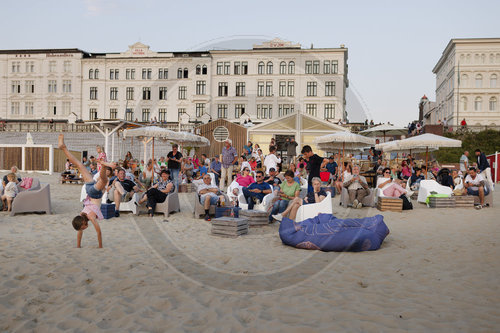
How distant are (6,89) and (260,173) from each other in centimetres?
6034

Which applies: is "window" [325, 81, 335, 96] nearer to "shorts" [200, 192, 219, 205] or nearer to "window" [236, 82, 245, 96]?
"window" [236, 82, 245, 96]

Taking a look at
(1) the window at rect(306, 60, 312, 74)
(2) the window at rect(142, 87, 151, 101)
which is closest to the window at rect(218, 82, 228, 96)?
(2) the window at rect(142, 87, 151, 101)

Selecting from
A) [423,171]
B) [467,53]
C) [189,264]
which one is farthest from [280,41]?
[189,264]

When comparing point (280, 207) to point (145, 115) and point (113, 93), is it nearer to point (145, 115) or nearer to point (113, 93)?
point (145, 115)

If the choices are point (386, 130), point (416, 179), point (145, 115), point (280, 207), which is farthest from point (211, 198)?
point (145, 115)

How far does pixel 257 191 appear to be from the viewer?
9516mm

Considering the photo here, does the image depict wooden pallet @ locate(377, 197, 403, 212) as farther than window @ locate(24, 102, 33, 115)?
No

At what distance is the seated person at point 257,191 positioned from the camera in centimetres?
953

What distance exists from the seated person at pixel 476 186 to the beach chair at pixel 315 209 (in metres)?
6.23

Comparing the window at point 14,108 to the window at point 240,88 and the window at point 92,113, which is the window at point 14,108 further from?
the window at point 240,88

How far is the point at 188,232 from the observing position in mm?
8094

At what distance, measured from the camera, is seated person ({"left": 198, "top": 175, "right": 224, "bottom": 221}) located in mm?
9516

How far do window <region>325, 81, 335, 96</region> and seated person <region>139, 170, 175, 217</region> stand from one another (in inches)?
1650

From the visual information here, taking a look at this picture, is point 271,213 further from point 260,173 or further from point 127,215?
point 127,215
